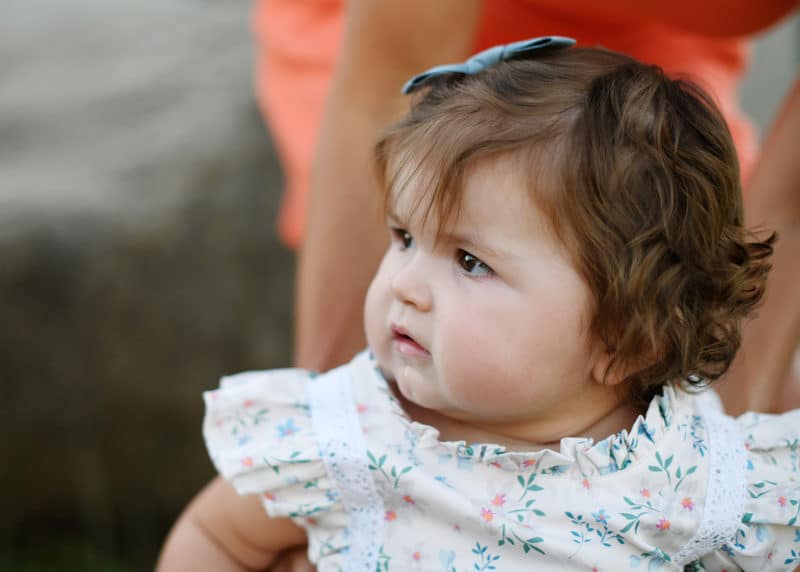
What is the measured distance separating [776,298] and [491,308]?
49 centimetres

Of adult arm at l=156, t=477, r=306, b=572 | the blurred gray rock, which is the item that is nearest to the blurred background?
the blurred gray rock

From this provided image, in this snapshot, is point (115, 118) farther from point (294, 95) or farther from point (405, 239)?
point (405, 239)

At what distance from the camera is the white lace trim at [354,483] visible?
0.98 meters

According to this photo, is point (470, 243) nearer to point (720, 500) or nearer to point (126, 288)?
point (720, 500)

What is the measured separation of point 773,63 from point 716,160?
2.60 meters

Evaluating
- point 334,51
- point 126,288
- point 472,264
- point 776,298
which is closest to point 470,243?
point 472,264

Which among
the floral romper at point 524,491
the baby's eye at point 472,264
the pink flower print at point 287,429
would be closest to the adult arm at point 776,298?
the floral romper at point 524,491

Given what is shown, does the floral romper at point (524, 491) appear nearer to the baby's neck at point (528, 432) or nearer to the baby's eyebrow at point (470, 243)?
the baby's neck at point (528, 432)

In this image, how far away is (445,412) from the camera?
984mm

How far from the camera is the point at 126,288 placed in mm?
2117

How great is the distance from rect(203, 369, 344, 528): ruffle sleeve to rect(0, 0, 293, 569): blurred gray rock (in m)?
1.12

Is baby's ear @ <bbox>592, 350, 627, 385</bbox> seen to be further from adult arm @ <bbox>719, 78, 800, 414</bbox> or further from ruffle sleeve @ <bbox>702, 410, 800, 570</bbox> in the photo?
adult arm @ <bbox>719, 78, 800, 414</bbox>

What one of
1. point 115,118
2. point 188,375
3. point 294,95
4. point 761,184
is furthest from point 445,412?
point 115,118

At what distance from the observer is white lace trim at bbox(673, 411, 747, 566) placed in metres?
0.95
